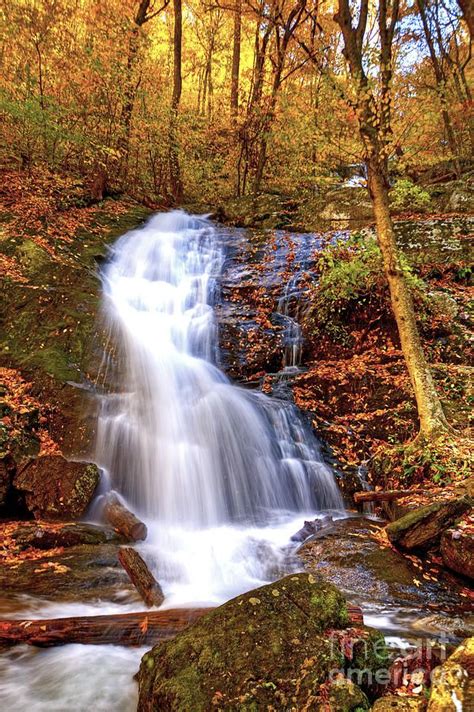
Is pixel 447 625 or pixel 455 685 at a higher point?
pixel 455 685

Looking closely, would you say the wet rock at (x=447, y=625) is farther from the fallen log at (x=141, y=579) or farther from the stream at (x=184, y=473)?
the fallen log at (x=141, y=579)

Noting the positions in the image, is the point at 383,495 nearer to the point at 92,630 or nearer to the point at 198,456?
the point at 198,456

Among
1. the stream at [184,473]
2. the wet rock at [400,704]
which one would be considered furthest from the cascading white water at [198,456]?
the wet rock at [400,704]

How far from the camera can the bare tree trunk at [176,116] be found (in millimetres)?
14992

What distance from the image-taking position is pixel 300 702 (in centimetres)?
208

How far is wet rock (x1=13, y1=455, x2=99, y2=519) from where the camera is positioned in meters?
5.34

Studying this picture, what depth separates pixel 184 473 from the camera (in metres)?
6.50

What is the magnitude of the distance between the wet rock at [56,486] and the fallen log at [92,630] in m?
2.04

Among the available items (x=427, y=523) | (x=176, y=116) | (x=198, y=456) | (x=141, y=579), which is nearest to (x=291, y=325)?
(x=198, y=456)

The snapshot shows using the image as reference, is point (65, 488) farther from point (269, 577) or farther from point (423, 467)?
point (423, 467)

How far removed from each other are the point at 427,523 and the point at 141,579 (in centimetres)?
306

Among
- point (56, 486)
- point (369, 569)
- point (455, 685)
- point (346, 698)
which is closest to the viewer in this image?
point (455, 685)

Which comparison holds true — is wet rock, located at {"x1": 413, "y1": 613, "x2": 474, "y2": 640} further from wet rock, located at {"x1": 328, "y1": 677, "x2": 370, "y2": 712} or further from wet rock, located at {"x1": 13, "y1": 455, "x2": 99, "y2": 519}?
wet rock, located at {"x1": 13, "y1": 455, "x2": 99, "y2": 519}

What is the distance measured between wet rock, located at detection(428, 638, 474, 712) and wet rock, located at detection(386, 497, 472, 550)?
2691 millimetres
